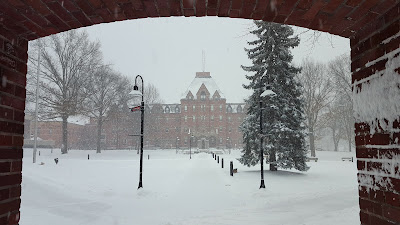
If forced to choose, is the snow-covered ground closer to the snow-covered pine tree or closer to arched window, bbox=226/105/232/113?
the snow-covered pine tree

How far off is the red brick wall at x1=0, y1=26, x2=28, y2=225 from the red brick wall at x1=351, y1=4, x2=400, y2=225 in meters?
3.24

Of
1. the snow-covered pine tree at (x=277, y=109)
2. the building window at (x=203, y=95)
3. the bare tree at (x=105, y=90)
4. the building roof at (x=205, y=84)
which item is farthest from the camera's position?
the building roof at (x=205, y=84)

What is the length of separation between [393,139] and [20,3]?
3208 mm

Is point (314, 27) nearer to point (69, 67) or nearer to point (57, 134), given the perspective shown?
point (69, 67)

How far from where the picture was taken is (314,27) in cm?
318

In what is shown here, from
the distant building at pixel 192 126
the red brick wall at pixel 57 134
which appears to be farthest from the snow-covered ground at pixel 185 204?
the red brick wall at pixel 57 134

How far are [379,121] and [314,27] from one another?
3.85 ft

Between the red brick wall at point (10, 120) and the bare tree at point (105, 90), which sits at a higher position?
the bare tree at point (105, 90)

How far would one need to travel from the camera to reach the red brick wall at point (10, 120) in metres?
2.72

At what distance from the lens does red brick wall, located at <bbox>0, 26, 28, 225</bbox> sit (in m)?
2.72

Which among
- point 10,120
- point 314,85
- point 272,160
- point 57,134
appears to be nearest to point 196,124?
point 57,134

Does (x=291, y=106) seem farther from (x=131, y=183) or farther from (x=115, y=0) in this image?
(x=115, y=0)

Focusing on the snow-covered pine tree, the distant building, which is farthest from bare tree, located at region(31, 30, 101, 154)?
the distant building

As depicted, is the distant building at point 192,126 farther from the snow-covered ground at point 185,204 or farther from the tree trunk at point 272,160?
the snow-covered ground at point 185,204
